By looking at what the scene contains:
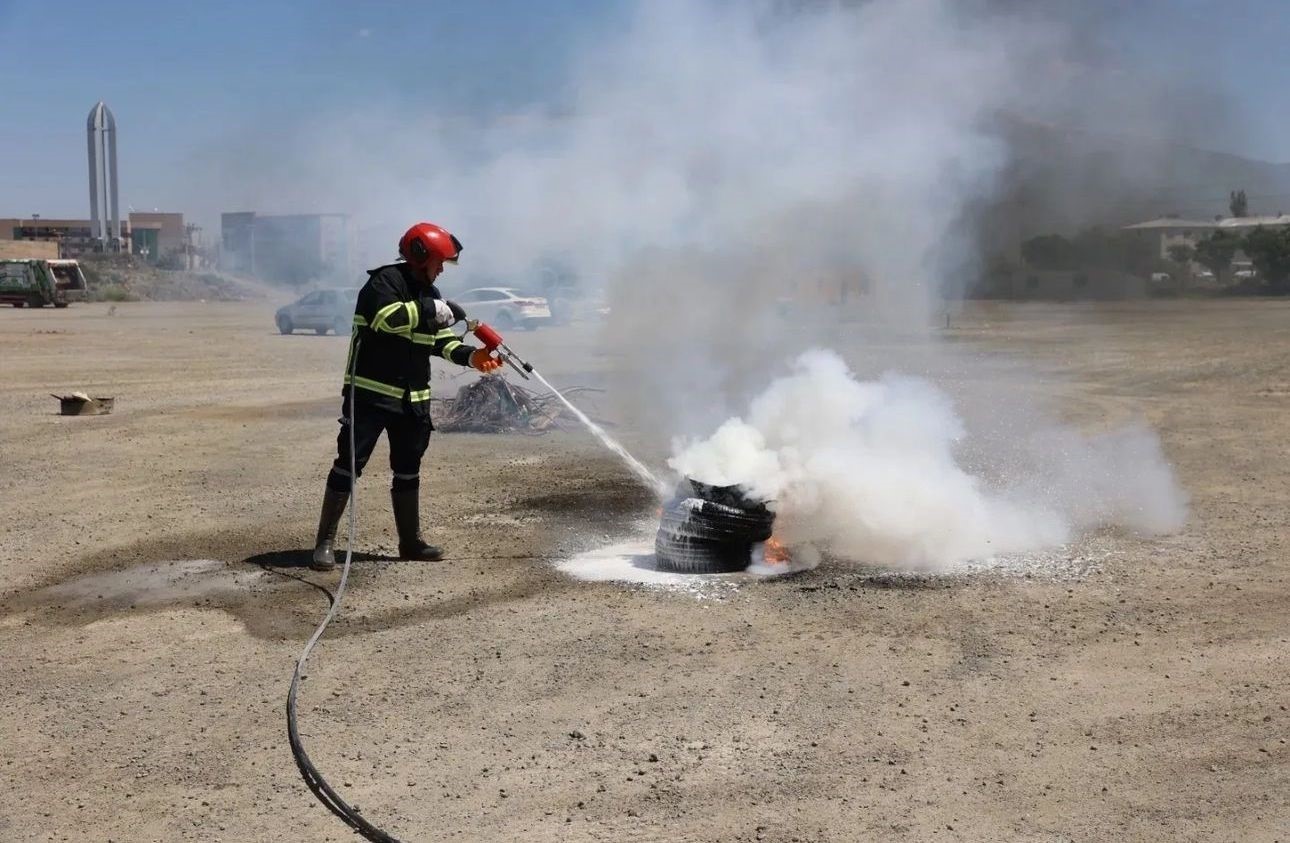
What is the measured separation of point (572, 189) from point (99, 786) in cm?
945

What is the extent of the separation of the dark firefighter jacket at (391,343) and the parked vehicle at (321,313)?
78.0 feet

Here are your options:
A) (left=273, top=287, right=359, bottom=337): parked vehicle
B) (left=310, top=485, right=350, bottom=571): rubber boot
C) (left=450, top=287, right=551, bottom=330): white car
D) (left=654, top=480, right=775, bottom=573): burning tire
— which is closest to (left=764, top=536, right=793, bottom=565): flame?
(left=654, top=480, right=775, bottom=573): burning tire

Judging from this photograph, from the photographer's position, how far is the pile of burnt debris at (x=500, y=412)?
12.5 metres

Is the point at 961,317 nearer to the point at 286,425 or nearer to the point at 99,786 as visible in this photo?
the point at 286,425

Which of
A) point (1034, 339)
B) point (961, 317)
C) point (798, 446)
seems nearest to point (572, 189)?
point (798, 446)

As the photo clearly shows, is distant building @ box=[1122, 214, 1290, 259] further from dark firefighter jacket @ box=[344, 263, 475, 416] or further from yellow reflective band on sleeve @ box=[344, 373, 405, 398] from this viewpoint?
yellow reflective band on sleeve @ box=[344, 373, 405, 398]

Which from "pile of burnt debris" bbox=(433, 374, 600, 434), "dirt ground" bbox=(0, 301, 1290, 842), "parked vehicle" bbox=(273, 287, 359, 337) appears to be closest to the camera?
"dirt ground" bbox=(0, 301, 1290, 842)

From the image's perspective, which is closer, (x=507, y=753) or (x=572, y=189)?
(x=507, y=753)

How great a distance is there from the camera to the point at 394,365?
6.95 metres

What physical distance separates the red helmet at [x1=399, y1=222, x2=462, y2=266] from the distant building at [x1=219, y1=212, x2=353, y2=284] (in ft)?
40.3

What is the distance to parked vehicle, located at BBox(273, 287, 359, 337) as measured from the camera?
1187 inches

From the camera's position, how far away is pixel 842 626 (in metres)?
5.66

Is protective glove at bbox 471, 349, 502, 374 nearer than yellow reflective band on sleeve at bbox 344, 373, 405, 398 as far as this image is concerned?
No

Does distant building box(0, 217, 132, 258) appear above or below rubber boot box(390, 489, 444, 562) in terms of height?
above
